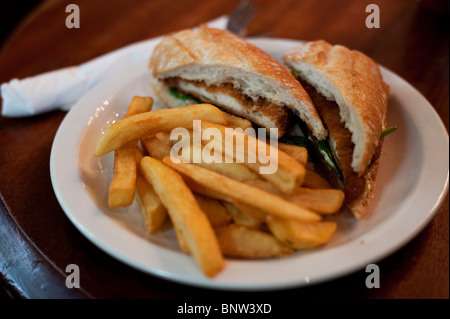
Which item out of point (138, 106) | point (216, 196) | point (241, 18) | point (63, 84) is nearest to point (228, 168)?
point (216, 196)

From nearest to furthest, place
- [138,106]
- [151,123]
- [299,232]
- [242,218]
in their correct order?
1. [299,232]
2. [242,218]
3. [151,123]
4. [138,106]

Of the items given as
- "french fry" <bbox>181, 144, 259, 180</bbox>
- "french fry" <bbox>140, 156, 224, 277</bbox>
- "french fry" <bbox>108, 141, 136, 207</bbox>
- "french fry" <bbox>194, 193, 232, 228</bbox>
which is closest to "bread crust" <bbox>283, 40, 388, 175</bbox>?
"french fry" <bbox>181, 144, 259, 180</bbox>

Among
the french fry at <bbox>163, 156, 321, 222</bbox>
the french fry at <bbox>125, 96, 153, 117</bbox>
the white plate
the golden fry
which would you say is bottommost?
the white plate

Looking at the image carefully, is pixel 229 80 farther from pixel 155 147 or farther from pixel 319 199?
pixel 319 199

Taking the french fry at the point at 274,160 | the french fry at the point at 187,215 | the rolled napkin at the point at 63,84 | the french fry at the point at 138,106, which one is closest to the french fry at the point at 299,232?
the french fry at the point at 274,160

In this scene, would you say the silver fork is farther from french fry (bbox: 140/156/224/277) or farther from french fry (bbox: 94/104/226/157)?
french fry (bbox: 140/156/224/277)

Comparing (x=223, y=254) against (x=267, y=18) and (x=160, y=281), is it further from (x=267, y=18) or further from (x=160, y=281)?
(x=267, y=18)
